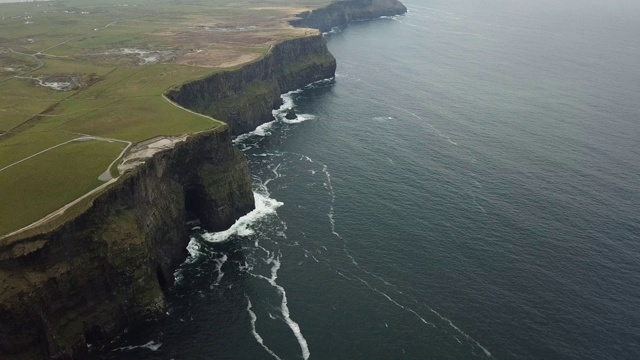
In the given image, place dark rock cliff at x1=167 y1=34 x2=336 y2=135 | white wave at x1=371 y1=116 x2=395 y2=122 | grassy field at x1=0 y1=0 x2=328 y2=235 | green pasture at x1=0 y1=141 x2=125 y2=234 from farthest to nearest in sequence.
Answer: white wave at x1=371 y1=116 x2=395 y2=122 → dark rock cliff at x1=167 y1=34 x2=336 y2=135 → grassy field at x1=0 y1=0 x2=328 y2=235 → green pasture at x1=0 y1=141 x2=125 y2=234

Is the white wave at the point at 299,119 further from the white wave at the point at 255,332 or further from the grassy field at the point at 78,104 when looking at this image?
the white wave at the point at 255,332

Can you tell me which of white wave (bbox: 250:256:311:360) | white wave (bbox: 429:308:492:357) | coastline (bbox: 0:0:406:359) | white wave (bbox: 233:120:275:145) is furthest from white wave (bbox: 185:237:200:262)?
white wave (bbox: 233:120:275:145)

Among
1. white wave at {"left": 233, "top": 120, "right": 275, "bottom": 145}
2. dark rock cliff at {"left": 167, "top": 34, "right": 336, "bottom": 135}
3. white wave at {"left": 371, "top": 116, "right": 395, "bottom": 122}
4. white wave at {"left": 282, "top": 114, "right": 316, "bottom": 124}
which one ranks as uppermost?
dark rock cliff at {"left": 167, "top": 34, "right": 336, "bottom": 135}

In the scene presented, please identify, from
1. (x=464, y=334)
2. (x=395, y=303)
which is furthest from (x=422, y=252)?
(x=464, y=334)

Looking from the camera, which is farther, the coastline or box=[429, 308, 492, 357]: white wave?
box=[429, 308, 492, 357]: white wave

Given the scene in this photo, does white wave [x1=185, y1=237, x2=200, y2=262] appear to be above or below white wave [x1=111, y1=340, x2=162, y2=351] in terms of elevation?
above

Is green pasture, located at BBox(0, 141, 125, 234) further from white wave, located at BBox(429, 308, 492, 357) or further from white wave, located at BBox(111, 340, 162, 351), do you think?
white wave, located at BBox(429, 308, 492, 357)

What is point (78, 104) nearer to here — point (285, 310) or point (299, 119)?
point (299, 119)

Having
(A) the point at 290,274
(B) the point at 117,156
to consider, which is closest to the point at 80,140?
(B) the point at 117,156

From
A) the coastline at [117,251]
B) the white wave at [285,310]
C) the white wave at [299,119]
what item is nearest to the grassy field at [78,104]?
the coastline at [117,251]
